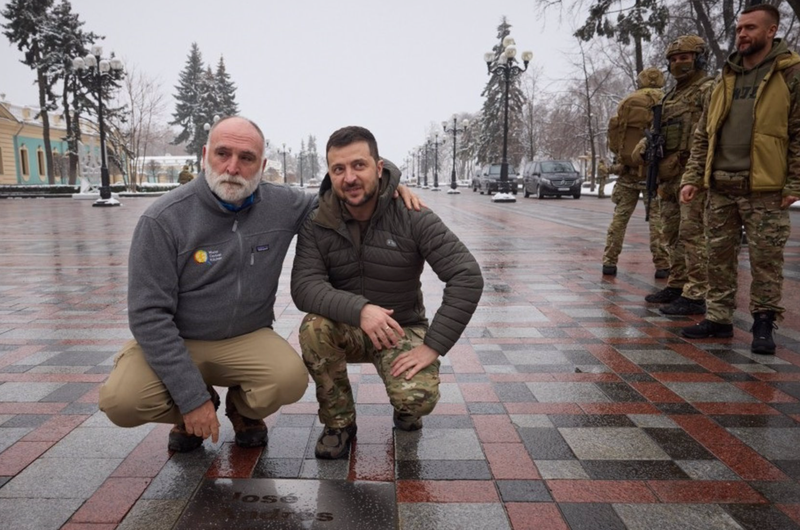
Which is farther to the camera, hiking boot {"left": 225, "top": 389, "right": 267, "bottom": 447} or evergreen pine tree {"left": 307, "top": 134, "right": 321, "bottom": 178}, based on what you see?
evergreen pine tree {"left": 307, "top": 134, "right": 321, "bottom": 178}

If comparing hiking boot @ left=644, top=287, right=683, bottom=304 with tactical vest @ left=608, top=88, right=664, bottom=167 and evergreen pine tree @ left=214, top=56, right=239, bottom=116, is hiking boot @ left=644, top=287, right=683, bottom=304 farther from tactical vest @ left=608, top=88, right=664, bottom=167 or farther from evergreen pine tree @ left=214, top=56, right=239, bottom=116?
evergreen pine tree @ left=214, top=56, right=239, bottom=116

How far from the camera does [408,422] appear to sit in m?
2.88

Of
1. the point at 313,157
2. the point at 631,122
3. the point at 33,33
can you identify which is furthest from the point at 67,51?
the point at 313,157

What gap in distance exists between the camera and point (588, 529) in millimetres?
2068

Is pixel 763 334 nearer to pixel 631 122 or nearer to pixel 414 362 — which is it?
pixel 414 362

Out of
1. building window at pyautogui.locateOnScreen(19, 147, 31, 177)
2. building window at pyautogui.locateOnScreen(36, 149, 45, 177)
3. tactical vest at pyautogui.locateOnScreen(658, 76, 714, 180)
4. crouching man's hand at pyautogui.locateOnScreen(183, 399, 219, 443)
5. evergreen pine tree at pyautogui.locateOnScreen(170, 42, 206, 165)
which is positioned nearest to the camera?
crouching man's hand at pyautogui.locateOnScreen(183, 399, 219, 443)

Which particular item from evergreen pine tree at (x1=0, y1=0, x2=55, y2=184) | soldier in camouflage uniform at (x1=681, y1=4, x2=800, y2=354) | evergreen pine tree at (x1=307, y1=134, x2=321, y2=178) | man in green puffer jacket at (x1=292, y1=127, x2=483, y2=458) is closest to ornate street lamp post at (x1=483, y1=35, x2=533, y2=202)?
soldier in camouflage uniform at (x1=681, y1=4, x2=800, y2=354)

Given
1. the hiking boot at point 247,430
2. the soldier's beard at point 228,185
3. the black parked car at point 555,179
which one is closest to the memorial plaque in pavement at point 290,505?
the hiking boot at point 247,430

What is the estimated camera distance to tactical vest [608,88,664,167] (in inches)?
252

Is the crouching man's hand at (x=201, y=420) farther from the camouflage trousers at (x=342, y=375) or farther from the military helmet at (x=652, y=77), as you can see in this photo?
the military helmet at (x=652, y=77)

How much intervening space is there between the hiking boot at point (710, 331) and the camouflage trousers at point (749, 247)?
4 cm

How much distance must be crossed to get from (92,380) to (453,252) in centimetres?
244

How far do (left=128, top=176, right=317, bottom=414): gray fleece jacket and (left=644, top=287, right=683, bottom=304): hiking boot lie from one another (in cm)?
406

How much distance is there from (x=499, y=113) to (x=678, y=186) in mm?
49359
